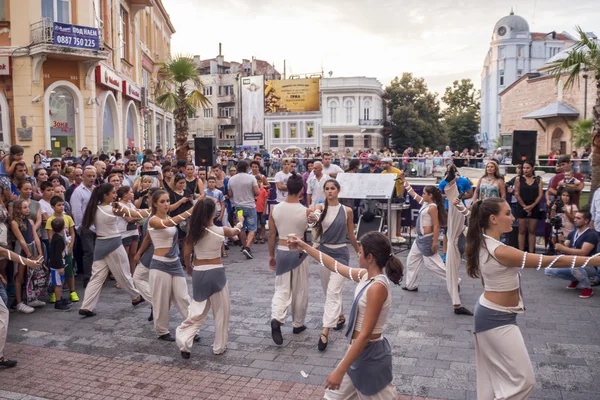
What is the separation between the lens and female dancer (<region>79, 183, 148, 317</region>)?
7.64 m

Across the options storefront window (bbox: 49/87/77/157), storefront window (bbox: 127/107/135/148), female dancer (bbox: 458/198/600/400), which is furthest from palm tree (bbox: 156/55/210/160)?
female dancer (bbox: 458/198/600/400)

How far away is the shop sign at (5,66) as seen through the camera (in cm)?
1809

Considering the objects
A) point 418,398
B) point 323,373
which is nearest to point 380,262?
point 418,398

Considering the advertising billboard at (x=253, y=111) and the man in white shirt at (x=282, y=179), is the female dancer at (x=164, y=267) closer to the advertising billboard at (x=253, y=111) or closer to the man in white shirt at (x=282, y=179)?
the man in white shirt at (x=282, y=179)

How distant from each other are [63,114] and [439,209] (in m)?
15.8

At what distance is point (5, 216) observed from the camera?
282 inches

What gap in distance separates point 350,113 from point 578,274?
193 feet

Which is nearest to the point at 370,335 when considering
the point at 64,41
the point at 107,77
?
the point at 64,41

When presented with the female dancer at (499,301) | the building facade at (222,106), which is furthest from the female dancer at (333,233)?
the building facade at (222,106)

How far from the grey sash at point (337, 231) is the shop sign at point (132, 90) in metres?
19.2

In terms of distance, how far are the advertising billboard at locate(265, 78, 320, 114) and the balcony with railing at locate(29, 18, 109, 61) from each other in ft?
163

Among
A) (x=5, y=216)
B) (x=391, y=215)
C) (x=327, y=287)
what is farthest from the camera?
(x=391, y=215)

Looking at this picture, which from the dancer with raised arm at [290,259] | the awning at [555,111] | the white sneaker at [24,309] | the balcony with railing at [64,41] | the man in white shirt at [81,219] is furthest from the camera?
the awning at [555,111]

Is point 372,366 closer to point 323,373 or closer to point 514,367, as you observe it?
point 514,367
